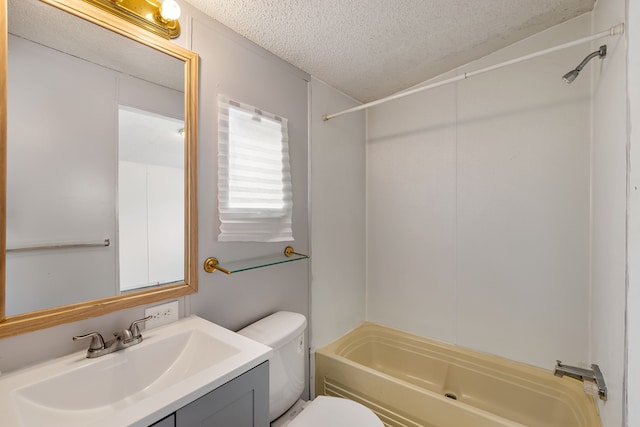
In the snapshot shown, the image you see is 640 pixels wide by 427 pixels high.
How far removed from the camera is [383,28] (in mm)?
1399

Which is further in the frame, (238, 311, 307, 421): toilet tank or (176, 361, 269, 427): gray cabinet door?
(238, 311, 307, 421): toilet tank

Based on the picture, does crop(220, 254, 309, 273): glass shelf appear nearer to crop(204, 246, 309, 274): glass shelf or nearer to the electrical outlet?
crop(204, 246, 309, 274): glass shelf

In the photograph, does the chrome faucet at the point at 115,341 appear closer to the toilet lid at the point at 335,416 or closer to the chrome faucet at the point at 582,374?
the toilet lid at the point at 335,416

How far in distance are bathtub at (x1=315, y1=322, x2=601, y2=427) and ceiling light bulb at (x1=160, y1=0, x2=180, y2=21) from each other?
201cm

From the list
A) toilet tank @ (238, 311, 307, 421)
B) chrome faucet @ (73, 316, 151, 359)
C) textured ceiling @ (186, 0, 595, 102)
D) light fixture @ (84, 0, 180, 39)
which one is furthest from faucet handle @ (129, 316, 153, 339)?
textured ceiling @ (186, 0, 595, 102)

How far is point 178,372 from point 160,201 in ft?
2.25

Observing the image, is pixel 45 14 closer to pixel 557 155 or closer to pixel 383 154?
pixel 383 154

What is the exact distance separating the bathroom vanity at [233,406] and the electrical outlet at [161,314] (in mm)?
490

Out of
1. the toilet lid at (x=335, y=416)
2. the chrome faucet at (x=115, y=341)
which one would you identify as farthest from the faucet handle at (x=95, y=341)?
the toilet lid at (x=335, y=416)

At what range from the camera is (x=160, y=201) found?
3.67ft

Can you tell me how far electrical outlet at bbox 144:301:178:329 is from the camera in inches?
42.1

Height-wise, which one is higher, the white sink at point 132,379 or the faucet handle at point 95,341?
the faucet handle at point 95,341

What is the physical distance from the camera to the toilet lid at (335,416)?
118 cm

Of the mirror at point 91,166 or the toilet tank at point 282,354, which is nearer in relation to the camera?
the mirror at point 91,166
